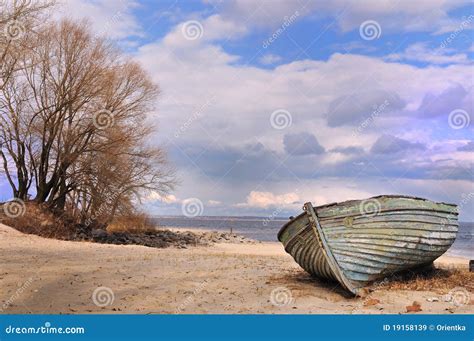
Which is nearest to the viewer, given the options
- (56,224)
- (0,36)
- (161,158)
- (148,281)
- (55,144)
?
(148,281)

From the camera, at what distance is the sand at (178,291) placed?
9.52m

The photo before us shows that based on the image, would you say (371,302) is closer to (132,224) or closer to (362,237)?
(362,237)

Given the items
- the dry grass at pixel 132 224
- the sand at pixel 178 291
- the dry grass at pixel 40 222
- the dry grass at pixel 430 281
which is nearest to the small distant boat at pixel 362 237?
the dry grass at pixel 430 281

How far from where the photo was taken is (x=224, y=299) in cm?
1016

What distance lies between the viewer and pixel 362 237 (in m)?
10.1

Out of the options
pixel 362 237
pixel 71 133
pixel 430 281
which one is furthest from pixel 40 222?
pixel 430 281

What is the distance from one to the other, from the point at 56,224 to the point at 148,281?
44.1 feet

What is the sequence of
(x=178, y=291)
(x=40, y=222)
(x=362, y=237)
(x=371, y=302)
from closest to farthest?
1. (x=371, y=302)
2. (x=362, y=237)
3. (x=178, y=291)
4. (x=40, y=222)

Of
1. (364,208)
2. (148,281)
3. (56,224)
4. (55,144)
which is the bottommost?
(148,281)

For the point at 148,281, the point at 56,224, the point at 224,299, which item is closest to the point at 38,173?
the point at 56,224

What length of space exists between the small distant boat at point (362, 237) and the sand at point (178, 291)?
469mm

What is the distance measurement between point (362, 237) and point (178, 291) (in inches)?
147

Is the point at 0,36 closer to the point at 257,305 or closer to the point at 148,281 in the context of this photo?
the point at 148,281

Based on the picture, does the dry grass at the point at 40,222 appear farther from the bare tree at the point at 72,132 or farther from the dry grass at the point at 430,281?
the dry grass at the point at 430,281
